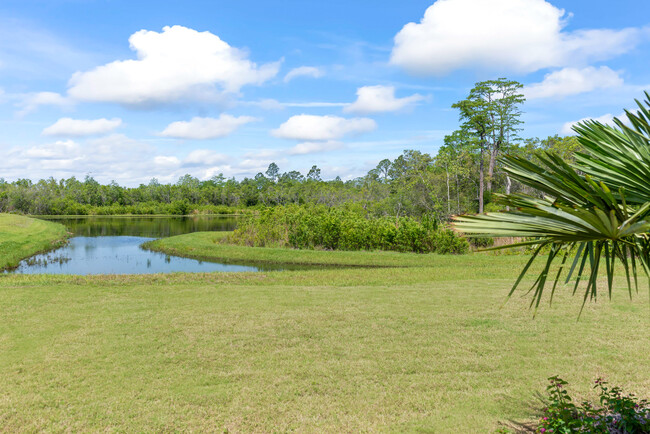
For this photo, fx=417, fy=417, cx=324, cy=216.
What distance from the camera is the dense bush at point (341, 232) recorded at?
20250mm

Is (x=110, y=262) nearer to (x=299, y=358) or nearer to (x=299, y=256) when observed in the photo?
(x=299, y=256)

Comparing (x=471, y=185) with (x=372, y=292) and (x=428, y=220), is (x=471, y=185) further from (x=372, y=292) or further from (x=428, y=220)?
(x=372, y=292)

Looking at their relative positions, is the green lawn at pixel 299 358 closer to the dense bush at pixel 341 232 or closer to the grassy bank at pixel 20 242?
the dense bush at pixel 341 232

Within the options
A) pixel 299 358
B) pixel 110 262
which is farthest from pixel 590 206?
pixel 110 262

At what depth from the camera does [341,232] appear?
22.1 meters

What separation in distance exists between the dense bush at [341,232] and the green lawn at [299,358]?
10958mm

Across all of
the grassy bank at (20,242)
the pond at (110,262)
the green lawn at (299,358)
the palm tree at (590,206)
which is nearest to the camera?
the palm tree at (590,206)

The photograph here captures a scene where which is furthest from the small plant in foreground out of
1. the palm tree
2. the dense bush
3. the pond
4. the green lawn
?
the pond

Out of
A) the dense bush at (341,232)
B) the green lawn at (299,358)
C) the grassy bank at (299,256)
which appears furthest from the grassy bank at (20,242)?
the green lawn at (299,358)

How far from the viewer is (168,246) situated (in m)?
25.8

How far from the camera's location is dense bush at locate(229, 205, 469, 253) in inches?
797

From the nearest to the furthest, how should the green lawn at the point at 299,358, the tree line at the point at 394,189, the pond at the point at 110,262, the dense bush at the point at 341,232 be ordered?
the green lawn at the point at 299,358 < the pond at the point at 110,262 < the dense bush at the point at 341,232 < the tree line at the point at 394,189

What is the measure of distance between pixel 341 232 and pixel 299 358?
16884 mm

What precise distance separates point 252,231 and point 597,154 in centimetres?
2420
